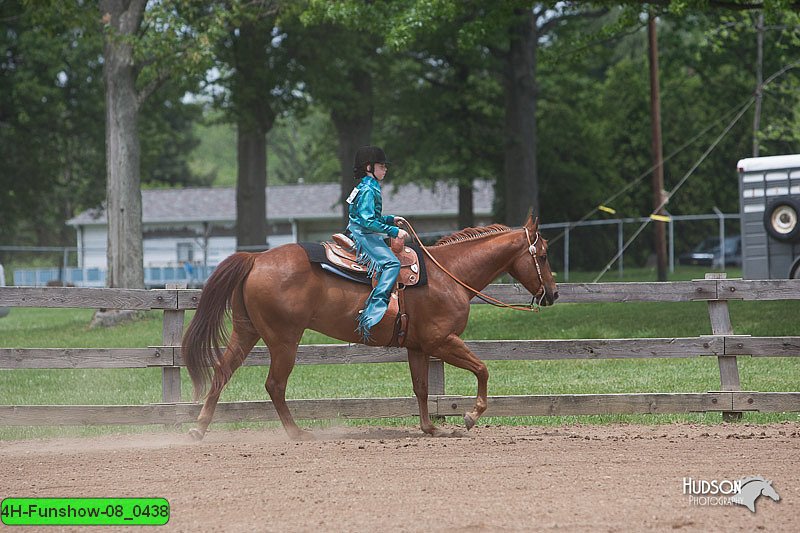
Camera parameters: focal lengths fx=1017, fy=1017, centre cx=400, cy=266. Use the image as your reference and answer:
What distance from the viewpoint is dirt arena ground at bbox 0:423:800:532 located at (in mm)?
5961

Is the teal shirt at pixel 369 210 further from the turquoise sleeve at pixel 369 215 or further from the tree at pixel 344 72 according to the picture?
the tree at pixel 344 72

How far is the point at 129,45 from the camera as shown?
837 inches

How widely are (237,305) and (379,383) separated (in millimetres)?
4634

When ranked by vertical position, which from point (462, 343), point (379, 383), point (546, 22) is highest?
point (546, 22)

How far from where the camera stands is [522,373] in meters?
14.1

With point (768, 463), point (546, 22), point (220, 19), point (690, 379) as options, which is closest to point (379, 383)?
point (690, 379)

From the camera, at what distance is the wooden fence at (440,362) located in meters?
9.51

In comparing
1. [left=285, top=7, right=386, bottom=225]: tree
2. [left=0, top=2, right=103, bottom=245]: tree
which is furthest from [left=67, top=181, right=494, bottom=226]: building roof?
[left=285, top=7, right=386, bottom=225]: tree

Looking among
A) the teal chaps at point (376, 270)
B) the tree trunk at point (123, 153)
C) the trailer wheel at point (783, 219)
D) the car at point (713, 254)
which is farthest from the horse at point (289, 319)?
the car at point (713, 254)

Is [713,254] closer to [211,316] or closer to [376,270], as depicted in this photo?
[376,270]

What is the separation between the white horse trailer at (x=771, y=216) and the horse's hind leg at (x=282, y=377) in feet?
36.0

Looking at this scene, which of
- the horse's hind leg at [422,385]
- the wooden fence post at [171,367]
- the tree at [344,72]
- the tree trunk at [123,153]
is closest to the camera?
the horse's hind leg at [422,385]

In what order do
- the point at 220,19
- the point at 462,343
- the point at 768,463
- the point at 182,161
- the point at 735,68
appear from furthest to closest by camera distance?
the point at 182,161, the point at 735,68, the point at 220,19, the point at 462,343, the point at 768,463

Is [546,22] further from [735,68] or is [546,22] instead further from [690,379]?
[690,379]
